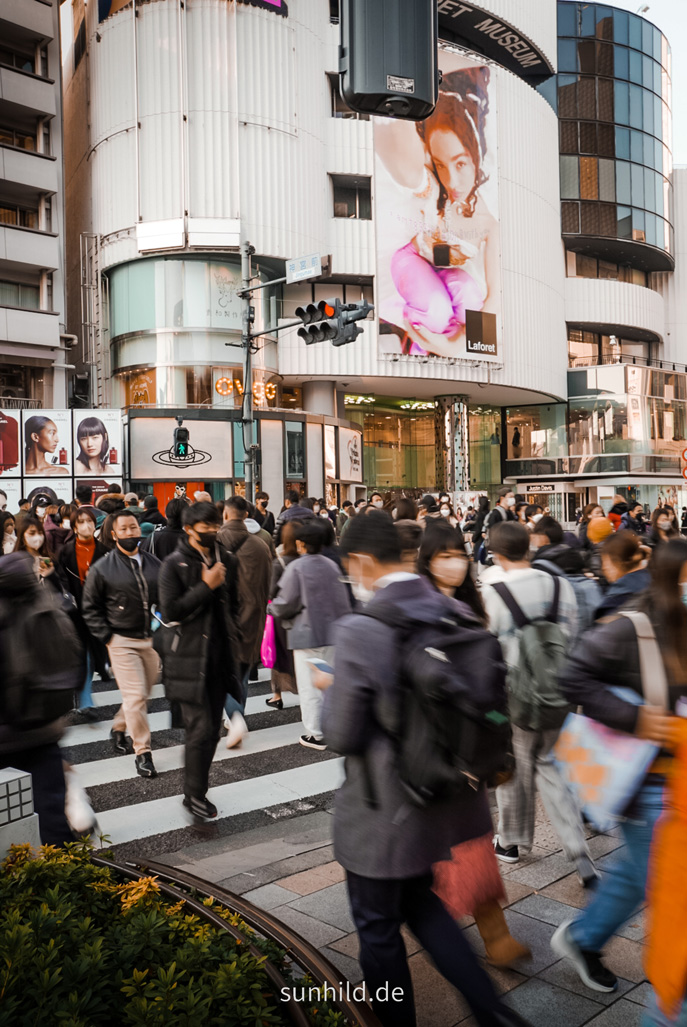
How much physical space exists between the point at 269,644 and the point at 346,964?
4564 millimetres

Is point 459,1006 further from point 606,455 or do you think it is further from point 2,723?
point 606,455

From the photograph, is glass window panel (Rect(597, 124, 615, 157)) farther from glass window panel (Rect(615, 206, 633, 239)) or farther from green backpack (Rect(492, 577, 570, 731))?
green backpack (Rect(492, 577, 570, 731))

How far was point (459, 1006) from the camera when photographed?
2.93 m

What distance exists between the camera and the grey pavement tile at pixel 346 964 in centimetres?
311

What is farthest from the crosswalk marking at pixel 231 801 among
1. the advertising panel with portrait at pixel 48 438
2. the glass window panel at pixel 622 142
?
the glass window panel at pixel 622 142

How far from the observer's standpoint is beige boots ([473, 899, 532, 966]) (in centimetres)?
301

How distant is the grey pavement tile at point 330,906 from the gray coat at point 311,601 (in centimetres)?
238

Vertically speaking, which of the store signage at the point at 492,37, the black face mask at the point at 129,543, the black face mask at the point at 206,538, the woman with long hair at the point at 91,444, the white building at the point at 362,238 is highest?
the store signage at the point at 492,37

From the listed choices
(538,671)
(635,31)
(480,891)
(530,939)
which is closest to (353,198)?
(635,31)

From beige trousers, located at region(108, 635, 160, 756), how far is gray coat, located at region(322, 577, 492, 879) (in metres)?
3.53

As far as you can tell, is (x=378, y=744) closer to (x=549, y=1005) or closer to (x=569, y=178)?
(x=549, y=1005)

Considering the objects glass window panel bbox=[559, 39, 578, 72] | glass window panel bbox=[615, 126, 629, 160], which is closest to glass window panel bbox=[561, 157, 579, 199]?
glass window panel bbox=[615, 126, 629, 160]

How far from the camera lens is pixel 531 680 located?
383 cm

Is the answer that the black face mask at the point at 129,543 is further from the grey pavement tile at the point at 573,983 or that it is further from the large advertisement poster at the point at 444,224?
the large advertisement poster at the point at 444,224
